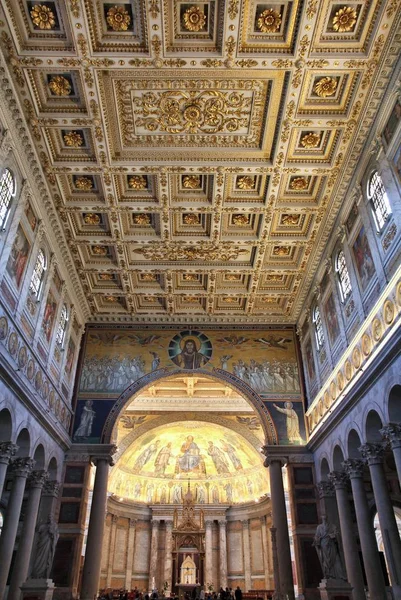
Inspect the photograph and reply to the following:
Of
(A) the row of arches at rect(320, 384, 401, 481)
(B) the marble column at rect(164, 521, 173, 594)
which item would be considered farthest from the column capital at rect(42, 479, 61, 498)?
(B) the marble column at rect(164, 521, 173, 594)

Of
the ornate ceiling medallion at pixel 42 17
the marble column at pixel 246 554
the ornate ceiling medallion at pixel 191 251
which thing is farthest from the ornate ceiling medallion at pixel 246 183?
the marble column at pixel 246 554

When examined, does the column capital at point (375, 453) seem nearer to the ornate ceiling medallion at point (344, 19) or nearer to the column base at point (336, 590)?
the column base at point (336, 590)

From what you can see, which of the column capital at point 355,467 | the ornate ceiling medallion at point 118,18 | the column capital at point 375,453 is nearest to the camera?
the ornate ceiling medallion at point 118,18

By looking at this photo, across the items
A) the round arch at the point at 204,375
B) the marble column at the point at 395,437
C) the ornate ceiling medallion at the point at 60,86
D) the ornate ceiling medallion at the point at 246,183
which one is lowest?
the marble column at the point at 395,437

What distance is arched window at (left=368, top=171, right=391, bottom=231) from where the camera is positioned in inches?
637

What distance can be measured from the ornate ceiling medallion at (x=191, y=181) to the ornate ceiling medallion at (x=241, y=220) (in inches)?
94.0

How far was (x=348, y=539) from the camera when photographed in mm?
19188

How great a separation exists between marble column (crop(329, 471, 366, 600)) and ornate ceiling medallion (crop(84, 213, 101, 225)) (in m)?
14.3

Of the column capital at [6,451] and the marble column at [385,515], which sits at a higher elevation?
the column capital at [6,451]

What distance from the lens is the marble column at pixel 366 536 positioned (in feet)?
53.2

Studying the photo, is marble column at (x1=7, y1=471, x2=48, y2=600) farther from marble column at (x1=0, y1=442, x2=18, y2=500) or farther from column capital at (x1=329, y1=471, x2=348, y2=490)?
column capital at (x1=329, y1=471, x2=348, y2=490)

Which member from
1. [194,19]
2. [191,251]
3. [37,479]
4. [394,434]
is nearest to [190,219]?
[191,251]

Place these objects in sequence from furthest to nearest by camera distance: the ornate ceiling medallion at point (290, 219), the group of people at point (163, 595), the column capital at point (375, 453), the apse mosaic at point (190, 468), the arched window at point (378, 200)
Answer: the apse mosaic at point (190, 468)
the group of people at point (163, 595)
the ornate ceiling medallion at point (290, 219)
the column capital at point (375, 453)
the arched window at point (378, 200)

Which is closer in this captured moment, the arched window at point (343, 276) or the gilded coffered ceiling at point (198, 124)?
the gilded coffered ceiling at point (198, 124)
